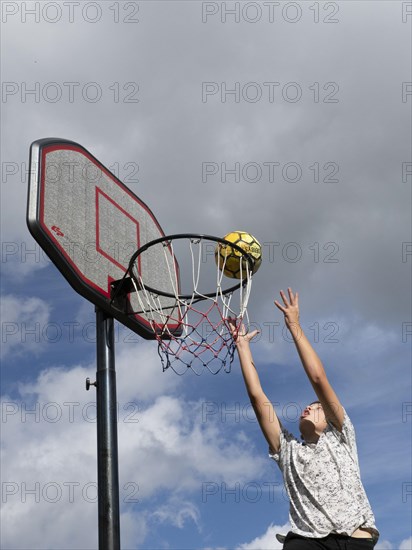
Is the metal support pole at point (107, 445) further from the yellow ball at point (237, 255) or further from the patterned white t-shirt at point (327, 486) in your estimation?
the patterned white t-shirt at point (327, 486)

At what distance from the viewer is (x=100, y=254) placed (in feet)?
24.6

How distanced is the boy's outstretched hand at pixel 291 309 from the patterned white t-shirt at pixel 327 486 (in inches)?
26.3

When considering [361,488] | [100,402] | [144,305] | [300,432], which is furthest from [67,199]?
[361,488]

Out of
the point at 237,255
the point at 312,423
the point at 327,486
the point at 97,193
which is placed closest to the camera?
the point at 327,486

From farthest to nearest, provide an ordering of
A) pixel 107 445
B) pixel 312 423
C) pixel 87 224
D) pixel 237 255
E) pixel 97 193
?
pixel 97 193 < pixel 87 224 < pixel 237 255 < pixel 107 445 < pixel 312 423

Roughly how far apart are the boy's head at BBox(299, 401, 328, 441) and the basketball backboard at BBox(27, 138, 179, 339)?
343 cm

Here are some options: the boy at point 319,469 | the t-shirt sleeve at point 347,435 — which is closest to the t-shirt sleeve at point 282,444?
the boy at point 319,469

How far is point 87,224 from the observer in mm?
7410

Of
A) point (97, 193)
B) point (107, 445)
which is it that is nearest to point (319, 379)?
point (107, 445)

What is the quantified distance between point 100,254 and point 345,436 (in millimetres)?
4072

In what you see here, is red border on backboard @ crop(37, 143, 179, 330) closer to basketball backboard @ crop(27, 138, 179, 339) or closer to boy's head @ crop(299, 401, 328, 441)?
basketball backboard @ crop(27, 138, 179, 339)

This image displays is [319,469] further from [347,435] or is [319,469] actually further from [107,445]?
[107,445]

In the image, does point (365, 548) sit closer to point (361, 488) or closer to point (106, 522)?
point (361, 488)

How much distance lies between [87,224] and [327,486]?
435cm
